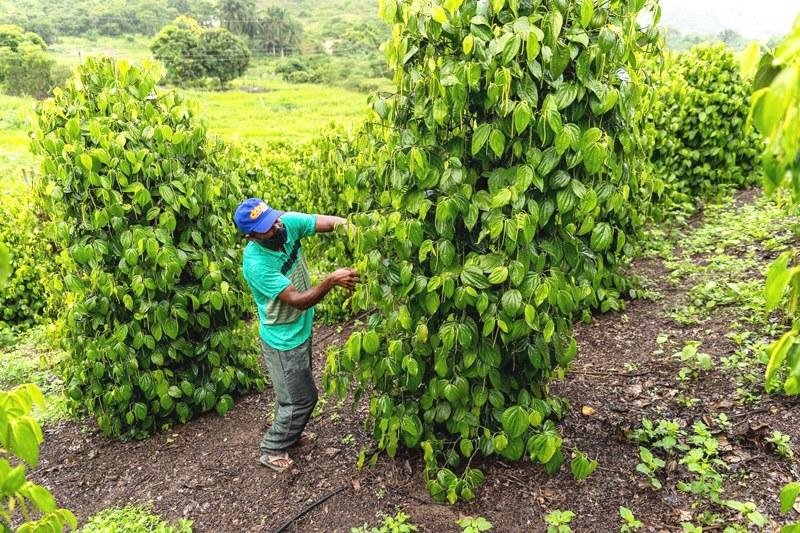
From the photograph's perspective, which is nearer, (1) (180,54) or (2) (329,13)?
(1) (180,54)

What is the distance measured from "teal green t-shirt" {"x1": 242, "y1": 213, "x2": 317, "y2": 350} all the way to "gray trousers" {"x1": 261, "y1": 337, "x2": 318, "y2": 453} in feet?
0.22

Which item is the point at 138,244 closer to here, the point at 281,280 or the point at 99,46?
the point at 281,280

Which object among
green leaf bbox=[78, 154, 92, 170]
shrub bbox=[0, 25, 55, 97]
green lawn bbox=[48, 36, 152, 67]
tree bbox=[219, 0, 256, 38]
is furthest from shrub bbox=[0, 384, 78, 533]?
tree bbox=[219, 0, 256, 38]

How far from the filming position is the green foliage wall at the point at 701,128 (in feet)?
21.0

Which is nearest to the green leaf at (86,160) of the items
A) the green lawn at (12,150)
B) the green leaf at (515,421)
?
the green leaf at (515,421)

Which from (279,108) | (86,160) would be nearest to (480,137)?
(86,160)

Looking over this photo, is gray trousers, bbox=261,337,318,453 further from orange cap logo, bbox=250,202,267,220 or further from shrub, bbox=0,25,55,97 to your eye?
shrub, bbox=0,25,55,97

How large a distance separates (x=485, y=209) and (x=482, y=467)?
138 cm

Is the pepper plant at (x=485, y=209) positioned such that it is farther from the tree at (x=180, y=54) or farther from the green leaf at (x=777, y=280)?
the tree at (x=180, y=54)

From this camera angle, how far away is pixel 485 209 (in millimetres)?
2496

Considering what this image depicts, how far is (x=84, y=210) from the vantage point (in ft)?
11.6

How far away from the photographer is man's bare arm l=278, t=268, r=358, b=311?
293 cm

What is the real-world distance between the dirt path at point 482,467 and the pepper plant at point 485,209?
0.23 m

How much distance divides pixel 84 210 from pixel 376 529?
8.04ft
